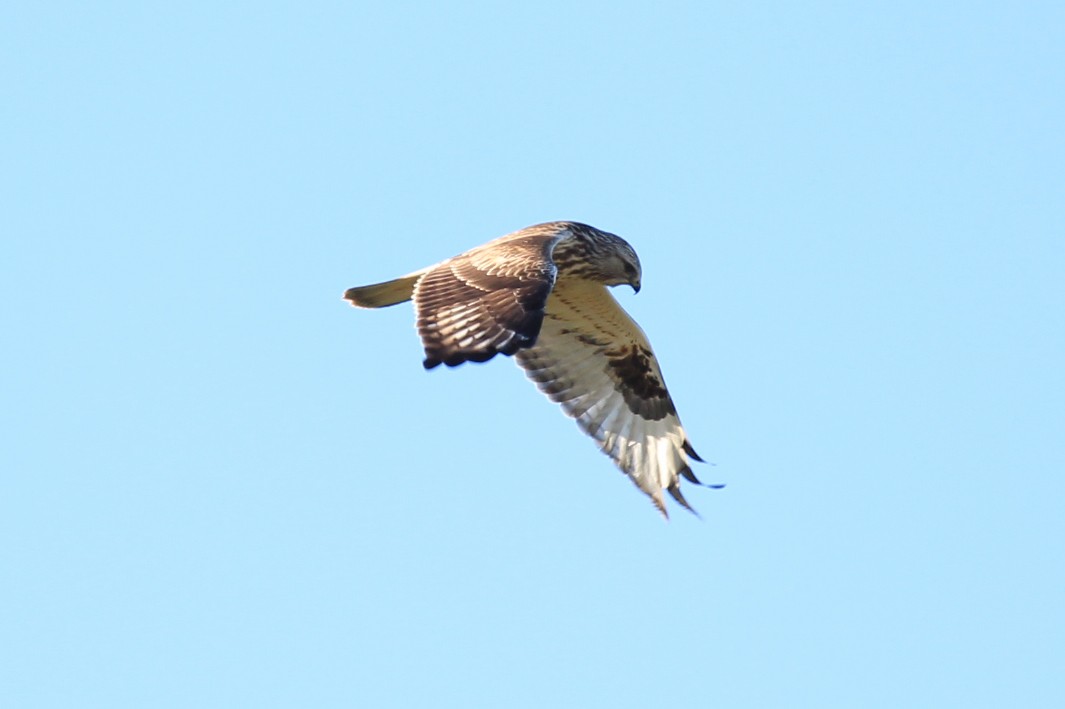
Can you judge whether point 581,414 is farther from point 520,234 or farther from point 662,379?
point 520,234

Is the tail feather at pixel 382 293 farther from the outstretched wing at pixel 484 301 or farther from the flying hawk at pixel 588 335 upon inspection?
the outstretched wing at pixel 484 301

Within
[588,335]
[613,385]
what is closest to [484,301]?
[588,335]

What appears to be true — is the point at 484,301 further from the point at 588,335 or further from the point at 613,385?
the point at 613,385

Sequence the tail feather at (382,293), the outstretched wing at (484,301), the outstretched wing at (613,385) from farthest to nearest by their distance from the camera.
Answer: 1. the outstretched wing at (613,385)
2. the tail feather at (382,293)
3. the outstretched wing at (484,301)

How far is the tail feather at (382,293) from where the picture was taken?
37.1 feet

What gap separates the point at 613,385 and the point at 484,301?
9.95 feet

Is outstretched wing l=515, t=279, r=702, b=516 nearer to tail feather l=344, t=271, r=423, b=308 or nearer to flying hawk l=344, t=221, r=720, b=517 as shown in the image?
flying hawk l=344, t=221, r=720, b=517

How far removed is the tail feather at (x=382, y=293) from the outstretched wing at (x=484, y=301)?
0.57 meters

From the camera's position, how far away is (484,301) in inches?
380

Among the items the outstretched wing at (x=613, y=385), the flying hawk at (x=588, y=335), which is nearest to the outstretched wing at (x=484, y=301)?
the flying hawk at (x=588, y=335)

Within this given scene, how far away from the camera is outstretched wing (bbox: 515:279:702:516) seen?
12219mm

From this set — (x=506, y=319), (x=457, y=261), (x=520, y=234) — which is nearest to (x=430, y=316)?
(x=506, y=319)

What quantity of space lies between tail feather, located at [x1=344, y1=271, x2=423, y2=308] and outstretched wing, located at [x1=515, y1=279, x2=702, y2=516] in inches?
48.5

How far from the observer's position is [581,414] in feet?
40.7
